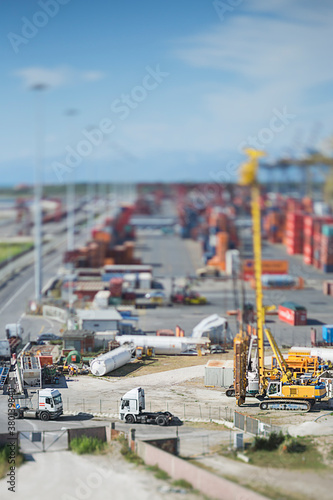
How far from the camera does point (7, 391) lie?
32938mm

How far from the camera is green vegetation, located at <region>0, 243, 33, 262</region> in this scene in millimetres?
98625

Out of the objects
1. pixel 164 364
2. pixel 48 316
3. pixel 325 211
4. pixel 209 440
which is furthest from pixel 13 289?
pixel 325 211

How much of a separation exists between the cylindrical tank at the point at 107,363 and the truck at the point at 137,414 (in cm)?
744

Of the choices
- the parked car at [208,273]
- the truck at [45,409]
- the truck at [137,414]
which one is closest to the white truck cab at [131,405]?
the truck at [137,414]

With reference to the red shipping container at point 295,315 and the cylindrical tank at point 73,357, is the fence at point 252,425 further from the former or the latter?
the red shipping container at point 295,315

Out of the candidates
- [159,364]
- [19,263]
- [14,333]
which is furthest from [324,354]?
[19,263]

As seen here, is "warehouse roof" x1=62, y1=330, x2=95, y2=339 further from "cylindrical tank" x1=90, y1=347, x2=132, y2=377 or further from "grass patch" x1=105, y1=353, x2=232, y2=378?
"cylindrical tank" x1=90, y1=347, x2=132, y2=377

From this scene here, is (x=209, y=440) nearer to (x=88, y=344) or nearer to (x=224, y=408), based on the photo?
(x=224, y=408)

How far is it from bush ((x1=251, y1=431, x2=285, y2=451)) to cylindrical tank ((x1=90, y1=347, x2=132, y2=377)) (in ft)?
41.2

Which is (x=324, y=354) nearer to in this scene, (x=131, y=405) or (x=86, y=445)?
(x=131, y=405)

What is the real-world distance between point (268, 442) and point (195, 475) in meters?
4.15

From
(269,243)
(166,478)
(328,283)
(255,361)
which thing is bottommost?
(166,478)

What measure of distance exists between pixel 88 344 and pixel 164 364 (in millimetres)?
5346

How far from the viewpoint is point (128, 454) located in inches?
950
